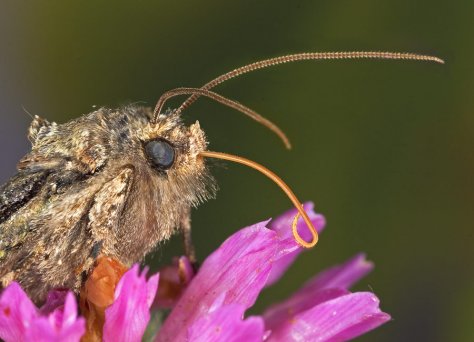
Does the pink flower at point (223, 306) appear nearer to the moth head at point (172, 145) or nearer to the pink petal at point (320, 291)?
the pink petal at point (320, 291)

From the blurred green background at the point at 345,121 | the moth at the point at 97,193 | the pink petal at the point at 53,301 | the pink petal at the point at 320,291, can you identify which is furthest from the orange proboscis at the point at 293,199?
the blurred green background at the point at 345,121

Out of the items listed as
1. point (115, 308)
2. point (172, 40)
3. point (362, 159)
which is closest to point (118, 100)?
point (172, 40)

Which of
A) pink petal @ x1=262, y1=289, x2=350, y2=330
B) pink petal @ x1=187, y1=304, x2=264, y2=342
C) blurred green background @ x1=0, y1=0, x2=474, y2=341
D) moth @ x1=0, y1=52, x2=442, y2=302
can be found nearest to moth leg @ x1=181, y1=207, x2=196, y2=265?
moth @ x1=0, y1=52, x2=442, y2=302

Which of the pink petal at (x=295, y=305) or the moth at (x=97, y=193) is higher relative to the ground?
the moth at (x=97, y=193)

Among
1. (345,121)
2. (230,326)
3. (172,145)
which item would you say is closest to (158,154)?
(172,145)

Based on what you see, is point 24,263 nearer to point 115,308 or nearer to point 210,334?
point 115,308

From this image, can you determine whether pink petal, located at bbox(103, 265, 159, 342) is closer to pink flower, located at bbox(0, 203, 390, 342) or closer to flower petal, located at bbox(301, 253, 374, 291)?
pink flower, located at bbox(0, 203, 390, 342)
